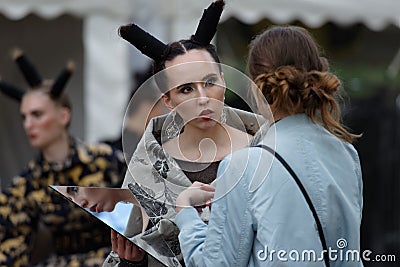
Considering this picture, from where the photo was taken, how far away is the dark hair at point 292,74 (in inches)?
72.4

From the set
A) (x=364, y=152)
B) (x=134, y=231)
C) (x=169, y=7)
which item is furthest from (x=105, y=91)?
(x=134, y=231)

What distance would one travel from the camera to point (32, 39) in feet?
17.8

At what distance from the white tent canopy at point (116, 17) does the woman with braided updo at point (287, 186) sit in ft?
8.93

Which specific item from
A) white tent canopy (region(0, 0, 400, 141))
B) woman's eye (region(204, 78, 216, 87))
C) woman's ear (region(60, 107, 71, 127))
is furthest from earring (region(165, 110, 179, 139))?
white tent canopy (region(0, 0, 400, 141))

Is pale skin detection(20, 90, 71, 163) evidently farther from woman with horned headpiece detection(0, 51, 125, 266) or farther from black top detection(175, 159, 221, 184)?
black top detection(175, 159, 221, 184)

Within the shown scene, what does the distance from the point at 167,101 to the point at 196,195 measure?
21 cm

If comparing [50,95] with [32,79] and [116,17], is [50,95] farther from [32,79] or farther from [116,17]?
[116,17]

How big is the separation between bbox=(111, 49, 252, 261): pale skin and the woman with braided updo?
0.08 metres

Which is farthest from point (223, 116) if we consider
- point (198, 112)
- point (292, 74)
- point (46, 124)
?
point (46, 124)

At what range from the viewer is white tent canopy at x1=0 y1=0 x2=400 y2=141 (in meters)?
4.63

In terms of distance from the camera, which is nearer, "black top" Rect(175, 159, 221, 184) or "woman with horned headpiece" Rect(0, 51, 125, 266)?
"black top" Rect(175, 159, 221, 184)

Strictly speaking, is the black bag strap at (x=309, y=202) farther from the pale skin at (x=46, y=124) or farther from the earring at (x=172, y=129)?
the pale skin at (x=46, y=124)

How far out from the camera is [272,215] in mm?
1749
